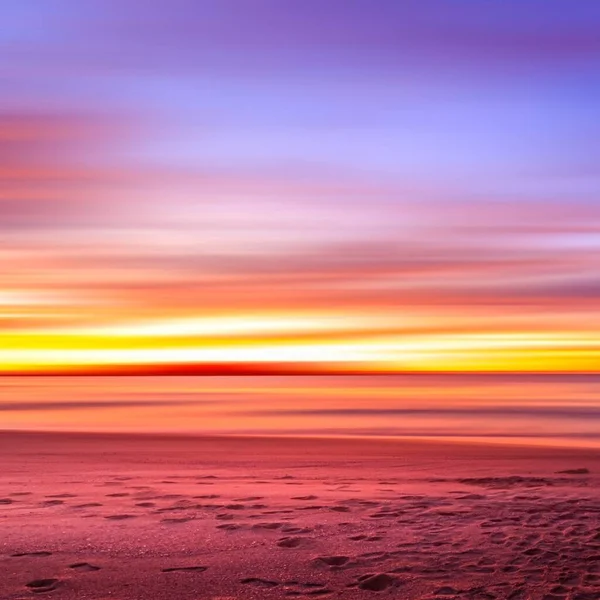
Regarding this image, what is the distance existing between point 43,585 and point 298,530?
8.96ft

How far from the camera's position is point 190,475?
12734mm

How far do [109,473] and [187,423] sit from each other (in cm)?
1605

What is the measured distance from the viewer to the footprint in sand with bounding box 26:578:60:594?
244 inches

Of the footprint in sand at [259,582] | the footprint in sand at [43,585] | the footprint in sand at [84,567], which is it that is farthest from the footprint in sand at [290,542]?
the footprint in sand at [43,585]

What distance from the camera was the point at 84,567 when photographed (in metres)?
6.84

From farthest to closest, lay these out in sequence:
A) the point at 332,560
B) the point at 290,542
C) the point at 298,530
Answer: the point at 298,530
the point at 290,542
the point at 332,560

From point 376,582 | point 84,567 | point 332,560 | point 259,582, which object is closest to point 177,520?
point 84,567

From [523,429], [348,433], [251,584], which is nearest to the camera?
[251,584]

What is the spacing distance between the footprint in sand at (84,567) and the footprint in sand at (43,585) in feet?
1.05

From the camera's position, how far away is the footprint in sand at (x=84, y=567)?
6.75 m

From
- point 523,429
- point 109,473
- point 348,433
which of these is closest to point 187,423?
point 348,433

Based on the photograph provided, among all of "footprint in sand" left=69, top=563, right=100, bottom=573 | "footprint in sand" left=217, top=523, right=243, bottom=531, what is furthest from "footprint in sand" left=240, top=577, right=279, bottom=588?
"footprint in sand" left=217, top=523, right=243, bottom=531

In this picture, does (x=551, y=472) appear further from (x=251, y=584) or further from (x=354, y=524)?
(x=251, y=584)

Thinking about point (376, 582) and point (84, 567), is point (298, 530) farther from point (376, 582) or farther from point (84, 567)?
point (84, 567)
